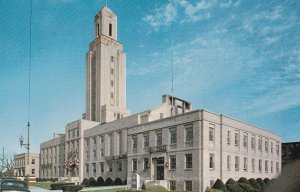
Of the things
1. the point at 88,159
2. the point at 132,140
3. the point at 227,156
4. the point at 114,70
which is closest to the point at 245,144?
the point at 227,156

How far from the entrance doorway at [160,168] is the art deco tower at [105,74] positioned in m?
31.8

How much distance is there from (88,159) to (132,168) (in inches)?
918

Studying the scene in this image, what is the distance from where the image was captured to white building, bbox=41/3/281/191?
43.8m

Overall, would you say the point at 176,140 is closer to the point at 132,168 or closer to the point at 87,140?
the point at 132,168

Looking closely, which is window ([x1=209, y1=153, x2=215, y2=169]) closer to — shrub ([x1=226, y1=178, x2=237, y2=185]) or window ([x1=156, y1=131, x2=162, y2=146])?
shrub ([x1=226, y1=178, x2=237, y2=185])

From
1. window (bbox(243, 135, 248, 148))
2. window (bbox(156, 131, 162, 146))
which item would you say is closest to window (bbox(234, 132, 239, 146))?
window (bbox(243, 135, 248, 148))

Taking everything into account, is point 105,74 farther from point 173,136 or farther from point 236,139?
point 236,139

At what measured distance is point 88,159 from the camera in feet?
244

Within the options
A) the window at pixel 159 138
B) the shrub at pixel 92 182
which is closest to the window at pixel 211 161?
the window at pixel 159 138

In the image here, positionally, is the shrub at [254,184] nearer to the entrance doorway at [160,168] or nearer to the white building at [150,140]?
the white building at [150,140]

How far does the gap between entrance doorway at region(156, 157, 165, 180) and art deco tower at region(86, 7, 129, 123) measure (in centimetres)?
3183

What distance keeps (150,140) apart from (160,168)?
471cm

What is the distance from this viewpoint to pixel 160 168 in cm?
4862

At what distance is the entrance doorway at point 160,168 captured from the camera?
Result: 47.9 m
